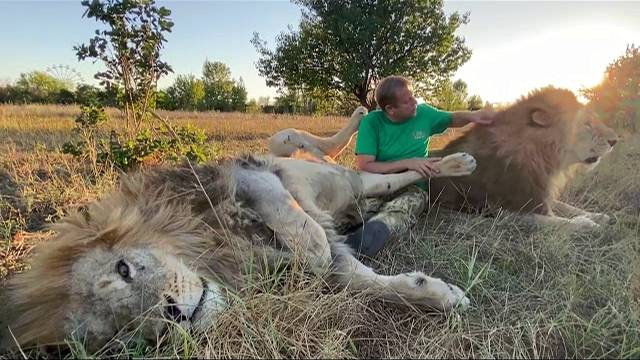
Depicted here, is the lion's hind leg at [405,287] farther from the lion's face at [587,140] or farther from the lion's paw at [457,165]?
the lion's face at [587,140]

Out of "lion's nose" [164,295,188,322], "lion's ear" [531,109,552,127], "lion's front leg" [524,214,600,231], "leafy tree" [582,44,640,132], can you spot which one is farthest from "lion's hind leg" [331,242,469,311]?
"leafy tree" [582,44,640,132]

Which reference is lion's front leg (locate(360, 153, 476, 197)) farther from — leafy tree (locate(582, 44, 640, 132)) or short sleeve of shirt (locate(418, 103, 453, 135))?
leafy tree (locate(582, 44, 640, 132))

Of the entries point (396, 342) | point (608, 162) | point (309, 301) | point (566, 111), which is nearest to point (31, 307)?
point (309, 301)

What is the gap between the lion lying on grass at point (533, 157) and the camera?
13.6 ft

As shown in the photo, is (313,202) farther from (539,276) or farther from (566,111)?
(566,111)

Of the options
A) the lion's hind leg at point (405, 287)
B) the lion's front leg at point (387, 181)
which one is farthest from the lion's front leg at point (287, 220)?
the lion's front leg at point (387, 181)

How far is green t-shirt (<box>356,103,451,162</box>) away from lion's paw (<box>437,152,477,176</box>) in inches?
26.7

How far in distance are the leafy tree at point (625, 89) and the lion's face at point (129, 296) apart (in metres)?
9.06

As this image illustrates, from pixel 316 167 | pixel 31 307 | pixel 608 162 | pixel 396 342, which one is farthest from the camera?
pixel 608 162

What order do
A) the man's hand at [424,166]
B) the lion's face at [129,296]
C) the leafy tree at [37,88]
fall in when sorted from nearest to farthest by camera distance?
1. the lion's face at [129,296]
2. the man's hand at [424,166]
3. the leafy tree at [37,88]

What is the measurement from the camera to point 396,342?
7.75 ft

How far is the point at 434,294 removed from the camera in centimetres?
257

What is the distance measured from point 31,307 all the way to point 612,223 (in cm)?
407

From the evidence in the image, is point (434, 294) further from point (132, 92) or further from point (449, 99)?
point (449, 99)
